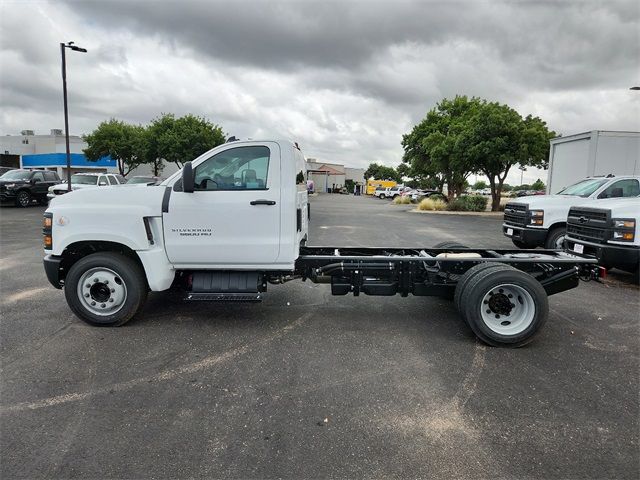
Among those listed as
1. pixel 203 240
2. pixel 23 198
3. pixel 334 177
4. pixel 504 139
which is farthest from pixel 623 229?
pixel 334 177

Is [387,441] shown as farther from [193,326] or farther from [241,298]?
[193,326]

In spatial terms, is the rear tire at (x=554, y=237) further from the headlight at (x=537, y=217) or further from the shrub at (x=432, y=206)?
the shrub at (x=432, y=206)

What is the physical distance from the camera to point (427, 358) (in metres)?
4.63

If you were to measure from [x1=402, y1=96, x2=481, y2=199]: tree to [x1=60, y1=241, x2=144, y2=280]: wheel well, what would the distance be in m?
24.8

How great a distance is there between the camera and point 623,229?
737 cm

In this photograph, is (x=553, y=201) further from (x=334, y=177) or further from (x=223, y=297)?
(x=334, y=177)

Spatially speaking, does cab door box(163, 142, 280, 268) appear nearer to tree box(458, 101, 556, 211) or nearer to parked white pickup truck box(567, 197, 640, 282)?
parked white pickup truck box(567, 197, 640, 282)

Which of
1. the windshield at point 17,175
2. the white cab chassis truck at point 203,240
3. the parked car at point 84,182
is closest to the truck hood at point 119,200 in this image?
A: the white cab chassis truck at point 203,240

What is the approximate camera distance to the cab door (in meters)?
5.18

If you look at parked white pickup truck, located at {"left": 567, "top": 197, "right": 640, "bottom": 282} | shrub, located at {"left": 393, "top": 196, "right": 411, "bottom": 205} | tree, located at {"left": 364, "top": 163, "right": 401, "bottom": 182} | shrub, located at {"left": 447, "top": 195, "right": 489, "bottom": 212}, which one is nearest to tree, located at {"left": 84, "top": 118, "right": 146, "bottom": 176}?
shrub, located at {"left": 393, "top": 196, "right": 411, "bottom": 205}

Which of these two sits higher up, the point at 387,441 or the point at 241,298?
the point at 241,298

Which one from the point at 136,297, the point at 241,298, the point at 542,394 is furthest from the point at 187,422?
the point at 542,394

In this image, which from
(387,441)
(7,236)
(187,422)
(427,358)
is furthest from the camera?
(7,236)

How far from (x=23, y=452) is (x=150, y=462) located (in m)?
0.88
